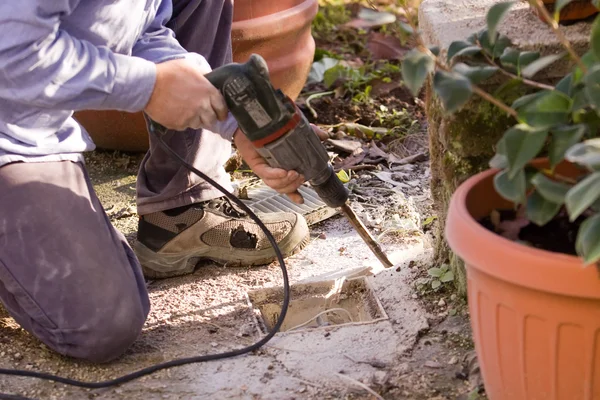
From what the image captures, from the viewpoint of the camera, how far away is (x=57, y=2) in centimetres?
165

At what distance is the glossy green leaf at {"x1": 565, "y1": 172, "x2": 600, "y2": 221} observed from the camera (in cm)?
112

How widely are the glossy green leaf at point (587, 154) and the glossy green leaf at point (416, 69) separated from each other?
276mm

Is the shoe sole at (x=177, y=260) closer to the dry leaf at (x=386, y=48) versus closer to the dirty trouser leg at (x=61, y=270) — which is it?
the dirty trouser leg at (x=61, y=270)

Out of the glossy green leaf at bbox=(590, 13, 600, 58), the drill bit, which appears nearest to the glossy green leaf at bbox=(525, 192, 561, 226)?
the glossy green leaf at bbox=(590, 13, 600, 58)

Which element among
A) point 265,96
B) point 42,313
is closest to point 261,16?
point 265,96

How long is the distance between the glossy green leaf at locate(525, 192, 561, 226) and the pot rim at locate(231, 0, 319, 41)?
1.75 metres

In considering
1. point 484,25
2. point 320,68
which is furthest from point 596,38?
point 320,68

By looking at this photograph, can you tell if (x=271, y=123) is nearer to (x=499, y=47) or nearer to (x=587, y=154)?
(x=499, y=47)

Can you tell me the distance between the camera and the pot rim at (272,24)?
2855 mm

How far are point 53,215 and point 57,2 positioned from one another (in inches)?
20.4

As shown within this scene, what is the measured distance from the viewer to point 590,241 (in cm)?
115

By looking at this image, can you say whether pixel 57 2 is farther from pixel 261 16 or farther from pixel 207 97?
pixel 261 16

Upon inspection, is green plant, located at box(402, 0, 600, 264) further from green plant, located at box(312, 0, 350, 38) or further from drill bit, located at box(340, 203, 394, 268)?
green plant, located at box(312, 0, 350, 38)

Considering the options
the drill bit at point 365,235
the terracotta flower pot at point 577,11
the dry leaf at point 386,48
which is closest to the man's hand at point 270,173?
the drill bit at point 365,235
